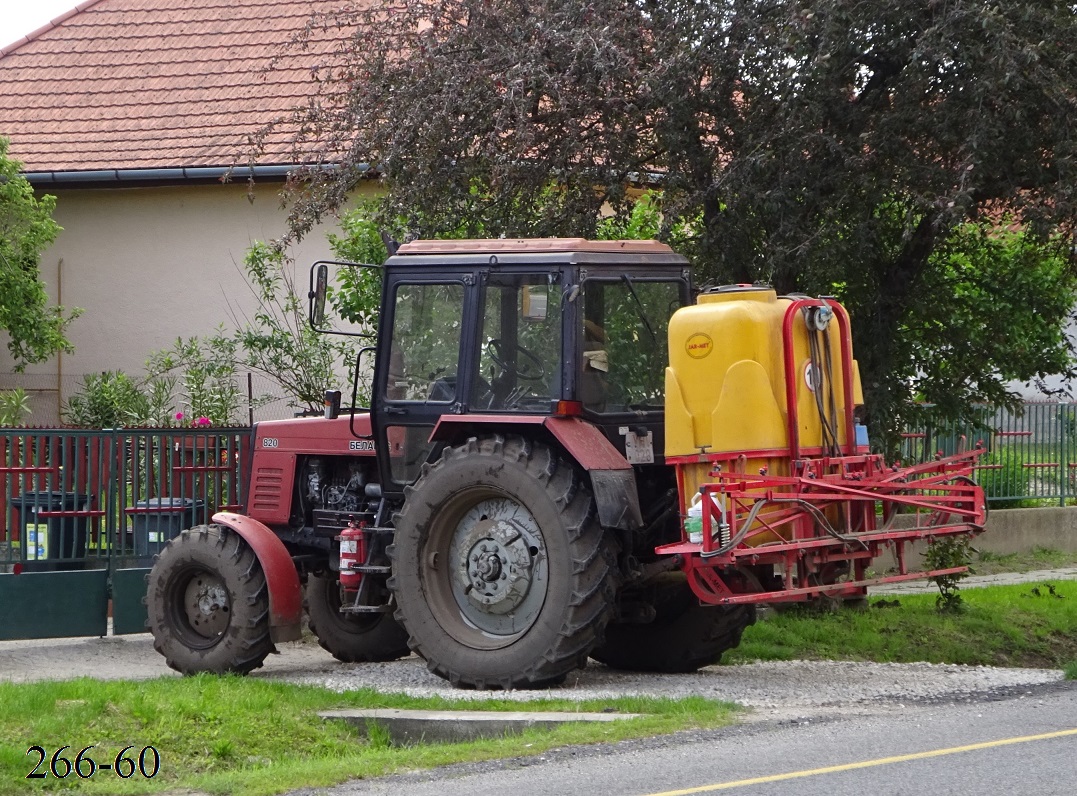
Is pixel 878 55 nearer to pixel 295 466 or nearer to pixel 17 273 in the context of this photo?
pixel 295 466

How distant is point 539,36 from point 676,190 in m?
1.57

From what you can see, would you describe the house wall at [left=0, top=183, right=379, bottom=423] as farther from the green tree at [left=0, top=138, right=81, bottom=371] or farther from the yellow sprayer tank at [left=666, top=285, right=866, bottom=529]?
the yellow sprayer tank at [left=666, top=285, right=866, bottom=529]

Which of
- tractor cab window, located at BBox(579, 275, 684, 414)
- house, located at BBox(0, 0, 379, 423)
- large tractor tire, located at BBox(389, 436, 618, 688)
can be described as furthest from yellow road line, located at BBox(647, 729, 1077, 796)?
house, located at BBox(0, 0, 379, 423)

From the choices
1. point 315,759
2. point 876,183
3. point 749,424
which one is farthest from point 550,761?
point 876,183

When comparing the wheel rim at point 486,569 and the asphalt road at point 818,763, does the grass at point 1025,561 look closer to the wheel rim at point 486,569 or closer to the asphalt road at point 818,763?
the wheel rim at point 486,569

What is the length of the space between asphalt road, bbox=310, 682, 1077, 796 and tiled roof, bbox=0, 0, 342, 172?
12.5 metres

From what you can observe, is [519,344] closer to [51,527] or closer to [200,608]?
[200,608]

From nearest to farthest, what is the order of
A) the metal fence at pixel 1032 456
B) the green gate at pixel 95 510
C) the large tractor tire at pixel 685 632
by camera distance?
the large tractor tire at pixel 685 632 → the green gate at pixel 95 510 → the metal fence at pixel 1032 456

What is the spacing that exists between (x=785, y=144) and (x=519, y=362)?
8.98 feet

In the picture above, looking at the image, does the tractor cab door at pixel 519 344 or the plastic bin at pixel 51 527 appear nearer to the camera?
the tractor cab door at pixel 519 344

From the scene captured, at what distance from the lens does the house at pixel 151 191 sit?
19.8 m

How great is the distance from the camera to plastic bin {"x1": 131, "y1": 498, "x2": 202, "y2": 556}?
1277 centimetres

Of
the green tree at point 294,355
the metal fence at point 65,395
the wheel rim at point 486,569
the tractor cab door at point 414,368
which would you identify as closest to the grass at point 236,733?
the wheel rim at point 486,569
